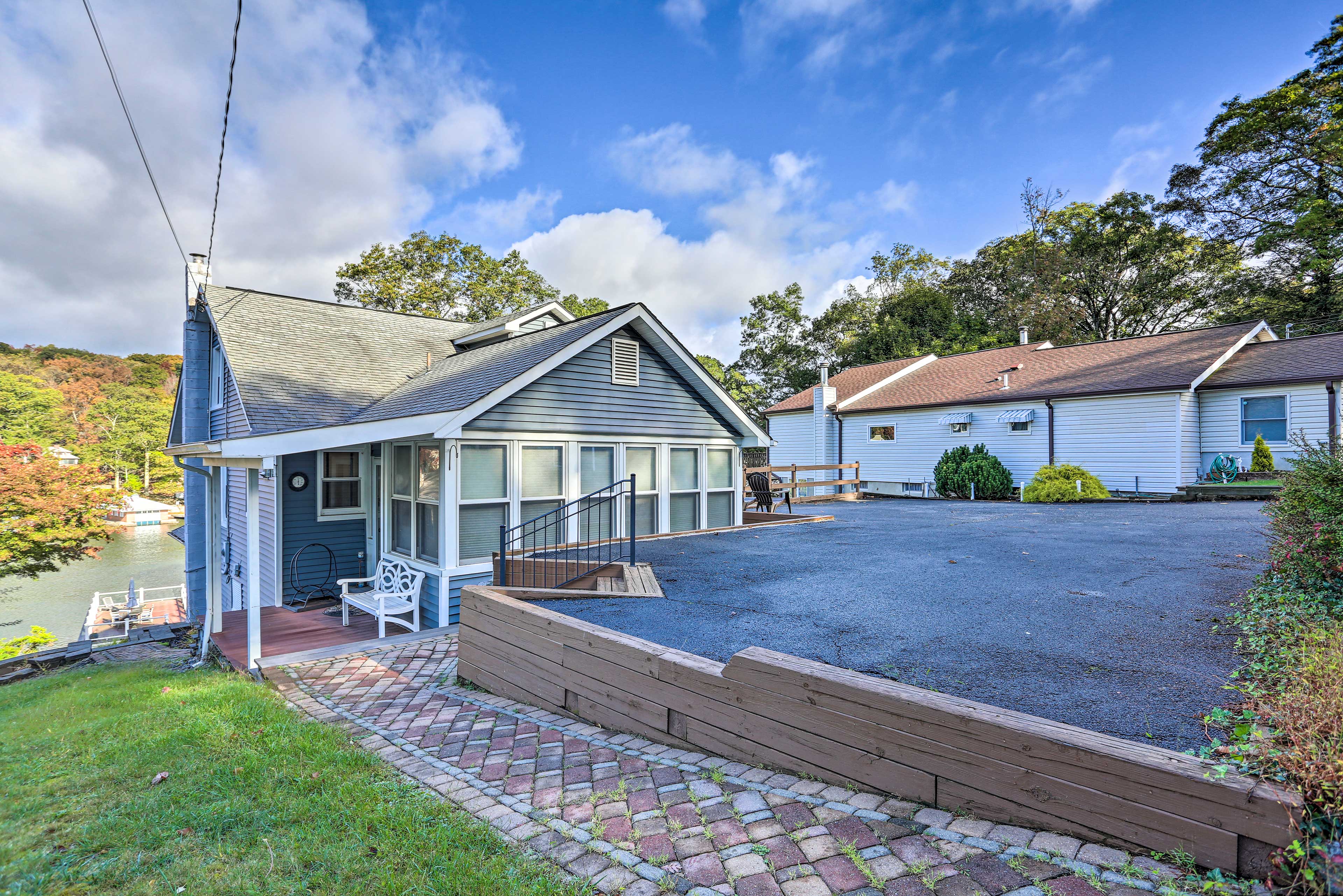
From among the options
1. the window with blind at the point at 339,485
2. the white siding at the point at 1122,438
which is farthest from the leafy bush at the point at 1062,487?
the window with blind at the point at 339,485

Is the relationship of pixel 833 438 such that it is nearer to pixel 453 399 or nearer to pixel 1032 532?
pixel 1032 532

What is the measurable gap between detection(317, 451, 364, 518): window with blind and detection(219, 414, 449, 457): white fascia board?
2833 millimetres

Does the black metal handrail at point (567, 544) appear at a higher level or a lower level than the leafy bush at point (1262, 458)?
lower

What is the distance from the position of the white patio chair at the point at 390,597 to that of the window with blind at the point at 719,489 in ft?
15.8

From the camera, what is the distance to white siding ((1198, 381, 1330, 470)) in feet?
46.6

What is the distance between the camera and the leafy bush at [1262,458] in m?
14.4

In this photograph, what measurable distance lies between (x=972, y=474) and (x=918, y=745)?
17776mm

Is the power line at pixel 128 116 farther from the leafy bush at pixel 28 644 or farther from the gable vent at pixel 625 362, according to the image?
the leafy bush at pixel 28 644

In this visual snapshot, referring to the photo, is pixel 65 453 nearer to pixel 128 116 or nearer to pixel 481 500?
pixel 128 116

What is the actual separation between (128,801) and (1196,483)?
19742 millimetres

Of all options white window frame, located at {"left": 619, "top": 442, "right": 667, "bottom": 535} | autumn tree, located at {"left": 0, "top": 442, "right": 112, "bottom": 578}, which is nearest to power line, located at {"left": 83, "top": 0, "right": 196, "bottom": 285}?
white window frame, located at {"left": 619, "top": 442, "right": 667, "bottom": 535}

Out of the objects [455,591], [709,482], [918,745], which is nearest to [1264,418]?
[709,482]

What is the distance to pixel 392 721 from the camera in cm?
440

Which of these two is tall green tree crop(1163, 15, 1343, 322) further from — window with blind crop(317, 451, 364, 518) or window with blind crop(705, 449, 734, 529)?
window with blind crop(317, 451, 364, 518)
